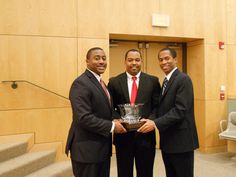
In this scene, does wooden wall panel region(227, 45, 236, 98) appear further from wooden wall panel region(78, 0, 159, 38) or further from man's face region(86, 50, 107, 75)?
man's face region(86, 50, 107, 75)

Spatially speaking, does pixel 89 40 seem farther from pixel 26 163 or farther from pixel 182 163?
pixel 182 163

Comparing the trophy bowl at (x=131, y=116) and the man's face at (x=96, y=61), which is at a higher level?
the man's face at (x=96, y=61)

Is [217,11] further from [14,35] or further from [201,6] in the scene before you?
[14,35]

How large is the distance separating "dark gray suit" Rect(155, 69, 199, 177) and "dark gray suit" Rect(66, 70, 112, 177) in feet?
1.55

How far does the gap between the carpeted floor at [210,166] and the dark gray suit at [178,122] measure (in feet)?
5.32

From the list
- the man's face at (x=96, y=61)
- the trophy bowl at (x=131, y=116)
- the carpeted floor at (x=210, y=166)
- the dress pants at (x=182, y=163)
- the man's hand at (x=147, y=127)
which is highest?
the man's face at (x=96, y=61)

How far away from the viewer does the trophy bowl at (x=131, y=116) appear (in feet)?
7.31

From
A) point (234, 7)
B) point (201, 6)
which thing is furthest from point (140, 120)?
point (234, 7)

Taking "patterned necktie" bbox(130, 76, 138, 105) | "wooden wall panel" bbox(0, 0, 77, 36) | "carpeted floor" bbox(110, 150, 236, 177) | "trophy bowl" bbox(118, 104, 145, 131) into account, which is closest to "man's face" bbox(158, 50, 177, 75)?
"patterned necktie" bbox(130, 76, 138, 105)

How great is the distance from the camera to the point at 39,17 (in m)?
4.02

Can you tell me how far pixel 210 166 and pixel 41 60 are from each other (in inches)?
115

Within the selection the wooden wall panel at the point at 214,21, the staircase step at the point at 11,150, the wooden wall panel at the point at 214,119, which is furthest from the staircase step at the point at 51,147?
the wooden wall panel at the point at 214,21

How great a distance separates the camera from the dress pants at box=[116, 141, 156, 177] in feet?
8.11

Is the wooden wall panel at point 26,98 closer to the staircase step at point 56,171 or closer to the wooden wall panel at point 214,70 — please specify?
the staircase step at point 56,171
